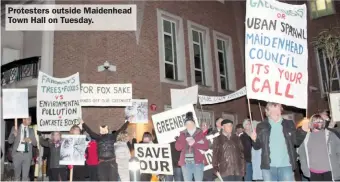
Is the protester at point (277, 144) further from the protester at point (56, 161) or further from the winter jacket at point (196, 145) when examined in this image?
the protester at point (56, 161)

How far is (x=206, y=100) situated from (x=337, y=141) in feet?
23.5

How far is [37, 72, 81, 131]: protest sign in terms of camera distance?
34.6ft

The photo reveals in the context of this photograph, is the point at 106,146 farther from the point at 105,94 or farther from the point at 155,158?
the point at 105,94

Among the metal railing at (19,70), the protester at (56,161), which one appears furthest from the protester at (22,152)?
the metal railing at (19,70)

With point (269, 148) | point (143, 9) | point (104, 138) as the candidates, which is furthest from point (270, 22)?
point (143, 9)

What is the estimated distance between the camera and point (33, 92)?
1697 cm

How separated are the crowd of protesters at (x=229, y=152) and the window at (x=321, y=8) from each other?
14.2 m

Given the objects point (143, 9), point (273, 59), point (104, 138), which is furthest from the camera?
point (143, 9)

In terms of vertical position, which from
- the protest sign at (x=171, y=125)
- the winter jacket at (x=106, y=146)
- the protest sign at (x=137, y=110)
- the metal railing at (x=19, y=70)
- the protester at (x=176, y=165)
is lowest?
the protester at (x=176, y=165)

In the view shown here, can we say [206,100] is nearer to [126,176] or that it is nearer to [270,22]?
[126,176]

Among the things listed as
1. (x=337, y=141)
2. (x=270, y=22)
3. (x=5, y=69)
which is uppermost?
(x=5, y=69)

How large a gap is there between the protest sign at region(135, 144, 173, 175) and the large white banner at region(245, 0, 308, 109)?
3146mm

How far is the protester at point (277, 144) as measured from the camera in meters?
6.21

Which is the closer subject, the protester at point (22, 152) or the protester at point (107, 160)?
the protester at point (107, 160)
